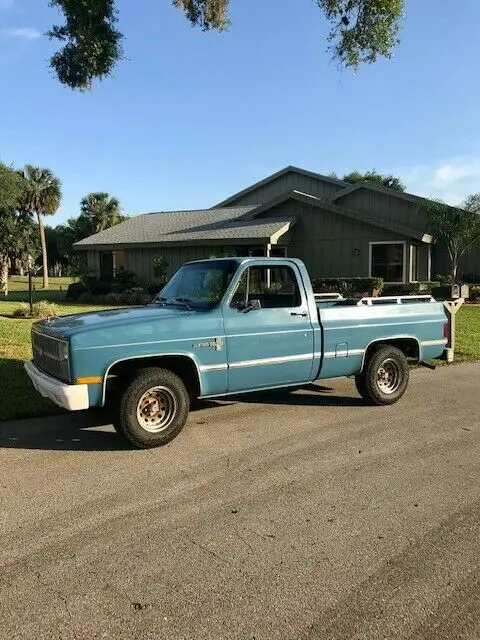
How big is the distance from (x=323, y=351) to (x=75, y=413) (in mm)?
3001

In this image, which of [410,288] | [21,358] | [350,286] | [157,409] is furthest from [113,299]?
[157,409]

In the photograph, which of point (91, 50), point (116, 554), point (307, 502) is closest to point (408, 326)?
point (307, 502)

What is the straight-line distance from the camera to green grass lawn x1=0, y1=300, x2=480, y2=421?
6.66 m

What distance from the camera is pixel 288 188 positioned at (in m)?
30.8

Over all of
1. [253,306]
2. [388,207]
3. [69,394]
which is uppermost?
[388,207]

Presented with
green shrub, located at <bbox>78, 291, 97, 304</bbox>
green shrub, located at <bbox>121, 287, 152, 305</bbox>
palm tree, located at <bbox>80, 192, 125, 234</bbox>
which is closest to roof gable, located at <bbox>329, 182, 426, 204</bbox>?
green shrub, located at <bbox>121, 287, 152, 305</bbox>

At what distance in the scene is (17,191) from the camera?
36719 mm

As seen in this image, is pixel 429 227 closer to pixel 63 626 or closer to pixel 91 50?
pixel 91 50

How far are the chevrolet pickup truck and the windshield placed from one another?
2 centimetres

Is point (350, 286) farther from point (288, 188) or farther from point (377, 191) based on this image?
point (288, 188)

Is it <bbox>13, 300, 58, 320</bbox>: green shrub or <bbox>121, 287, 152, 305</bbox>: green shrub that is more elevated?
<bbox>121, 287, 152, 305</bbox>: green shrub

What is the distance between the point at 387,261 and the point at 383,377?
15.8 meters

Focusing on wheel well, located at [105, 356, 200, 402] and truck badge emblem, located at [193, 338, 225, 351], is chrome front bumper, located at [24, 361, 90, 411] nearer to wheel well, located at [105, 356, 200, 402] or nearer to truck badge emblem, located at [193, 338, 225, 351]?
wheel well, located at [105, 356, 200, 402]

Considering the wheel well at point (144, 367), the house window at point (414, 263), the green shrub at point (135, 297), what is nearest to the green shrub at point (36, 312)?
the green shrub at point (135, 297)
